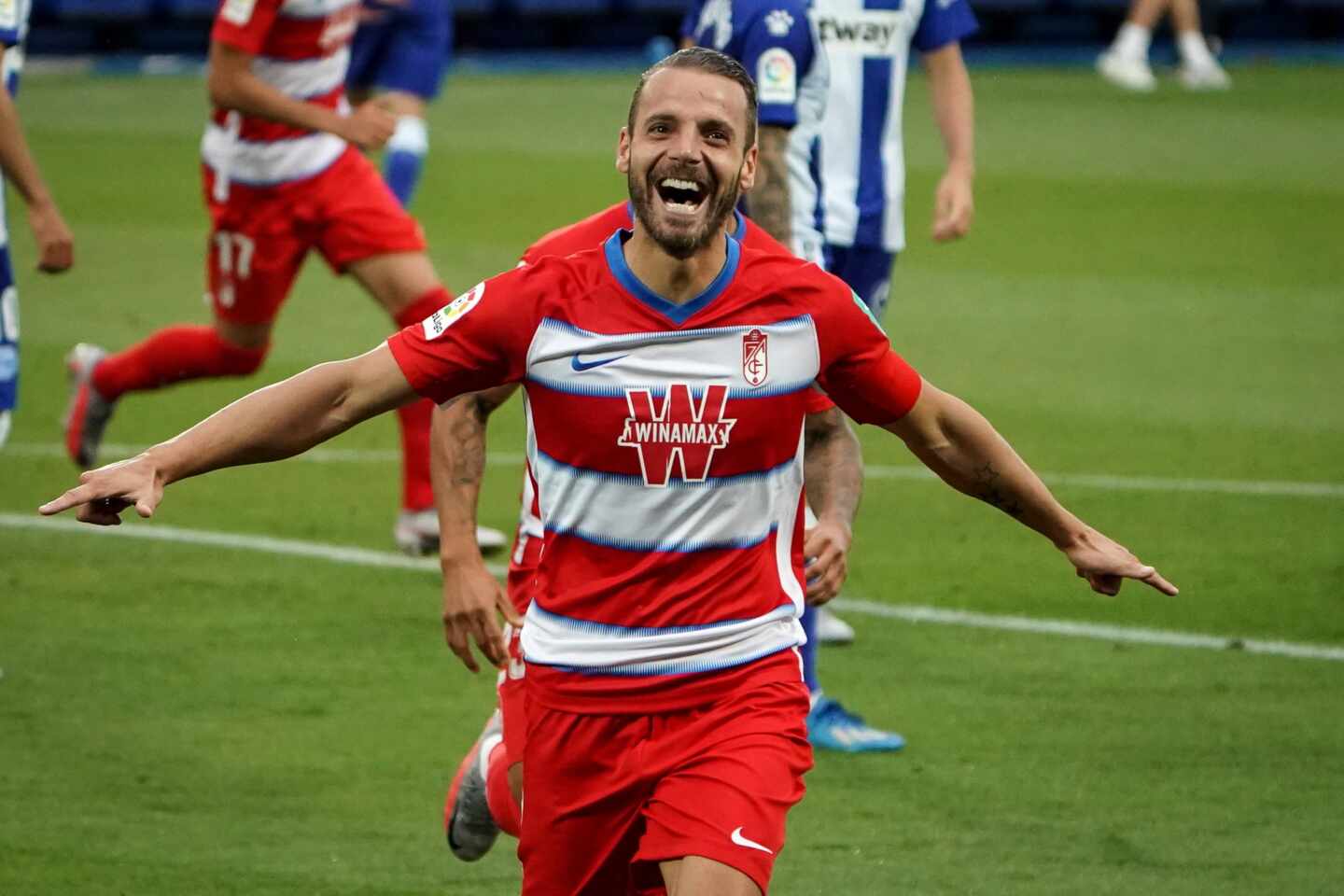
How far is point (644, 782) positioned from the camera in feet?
14.0

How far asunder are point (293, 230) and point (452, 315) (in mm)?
4843

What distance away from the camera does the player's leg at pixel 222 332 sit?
8.88 meters

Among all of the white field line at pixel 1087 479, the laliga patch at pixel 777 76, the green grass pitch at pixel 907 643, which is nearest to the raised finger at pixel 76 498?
the green grass pitch at pixel 907 643

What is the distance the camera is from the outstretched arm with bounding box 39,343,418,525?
13.1ft

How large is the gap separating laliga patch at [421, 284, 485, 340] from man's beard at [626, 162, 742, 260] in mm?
325

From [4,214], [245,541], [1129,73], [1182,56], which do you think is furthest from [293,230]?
[1182,56]

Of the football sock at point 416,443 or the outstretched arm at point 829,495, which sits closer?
the outstretched arm at point 829,495

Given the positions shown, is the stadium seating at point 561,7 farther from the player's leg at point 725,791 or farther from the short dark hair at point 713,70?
the player's leg at point 725,791

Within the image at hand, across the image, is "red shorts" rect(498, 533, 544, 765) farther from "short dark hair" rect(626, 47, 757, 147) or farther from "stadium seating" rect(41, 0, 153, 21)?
"stadium seating" rect(41, 0, 153, 21)

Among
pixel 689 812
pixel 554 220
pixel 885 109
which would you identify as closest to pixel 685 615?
pixel 689 812

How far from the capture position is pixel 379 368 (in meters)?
4.16

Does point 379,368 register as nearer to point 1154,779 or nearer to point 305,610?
point 1154,779

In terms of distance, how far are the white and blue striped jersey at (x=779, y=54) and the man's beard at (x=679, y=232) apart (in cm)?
222

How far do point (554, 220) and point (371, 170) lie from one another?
803cm
